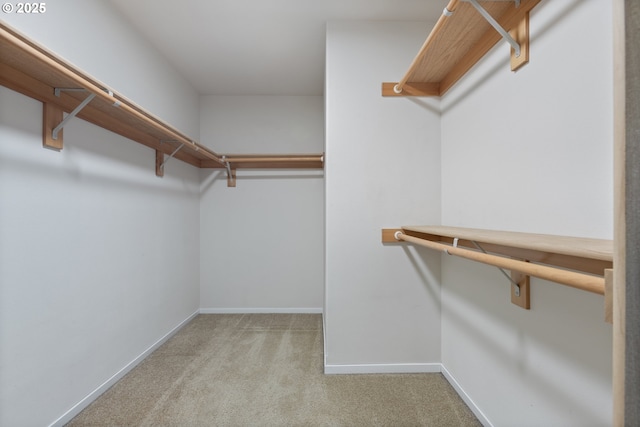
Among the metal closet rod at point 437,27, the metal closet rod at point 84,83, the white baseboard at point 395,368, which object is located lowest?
the white baseboard at point 395,368

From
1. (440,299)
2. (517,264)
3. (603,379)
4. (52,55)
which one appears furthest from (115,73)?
(603,379)

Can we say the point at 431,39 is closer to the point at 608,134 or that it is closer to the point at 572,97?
the point at 572,97

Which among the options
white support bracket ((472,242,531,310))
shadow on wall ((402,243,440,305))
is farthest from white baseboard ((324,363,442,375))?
white support bracket ((472,242,531,310))

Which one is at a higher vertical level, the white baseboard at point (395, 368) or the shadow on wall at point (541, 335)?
the shadow on wall at point (541, 335)

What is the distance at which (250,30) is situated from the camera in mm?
2076

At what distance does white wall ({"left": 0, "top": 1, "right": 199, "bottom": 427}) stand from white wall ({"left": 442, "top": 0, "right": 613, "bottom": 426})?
2.14 metres

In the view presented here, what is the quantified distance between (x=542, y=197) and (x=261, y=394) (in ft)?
5.84

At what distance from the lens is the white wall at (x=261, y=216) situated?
3148 mm

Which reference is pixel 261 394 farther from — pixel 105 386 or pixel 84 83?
pixel 84 83

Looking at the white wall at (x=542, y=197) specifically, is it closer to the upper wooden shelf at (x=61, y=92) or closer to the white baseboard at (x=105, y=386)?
the upper wooden shelf at (x=61, y=92)

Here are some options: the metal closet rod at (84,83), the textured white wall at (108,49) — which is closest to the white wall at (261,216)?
the textured white wall at (108,49)

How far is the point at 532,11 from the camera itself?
111cm

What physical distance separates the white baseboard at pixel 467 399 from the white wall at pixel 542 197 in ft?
0.12

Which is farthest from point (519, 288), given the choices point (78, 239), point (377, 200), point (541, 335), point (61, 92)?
point (61, 92)
